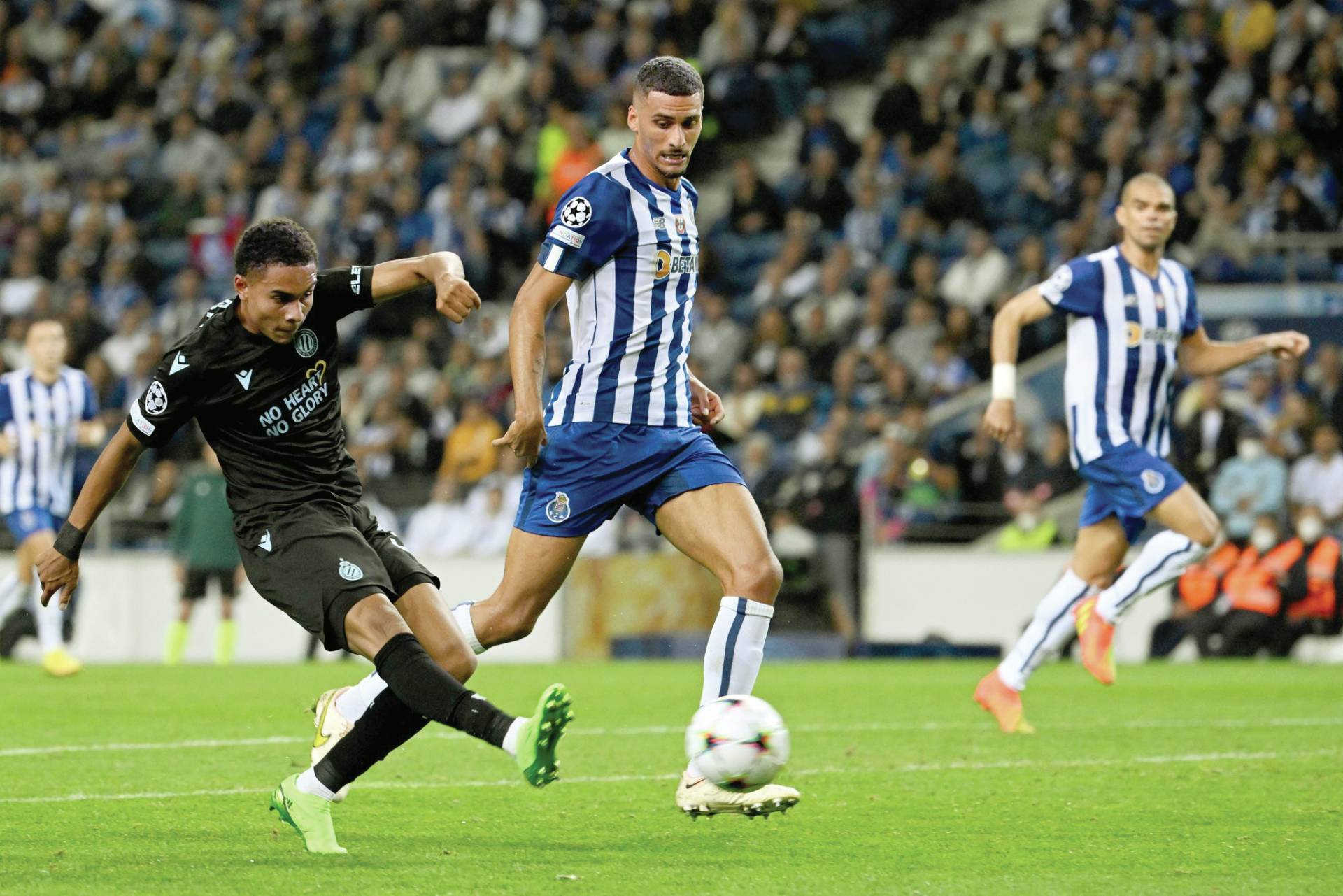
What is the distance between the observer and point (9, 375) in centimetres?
1259

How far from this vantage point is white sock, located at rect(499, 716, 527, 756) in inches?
173

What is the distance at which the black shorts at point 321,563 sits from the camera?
4.92 metres

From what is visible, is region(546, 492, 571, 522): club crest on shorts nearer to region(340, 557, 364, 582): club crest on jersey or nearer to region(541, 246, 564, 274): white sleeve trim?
region(541, 246, 564, 274): white sleeve trim

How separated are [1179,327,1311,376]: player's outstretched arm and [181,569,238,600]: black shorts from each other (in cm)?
908

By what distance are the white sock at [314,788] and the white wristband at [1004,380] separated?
419 centimetres

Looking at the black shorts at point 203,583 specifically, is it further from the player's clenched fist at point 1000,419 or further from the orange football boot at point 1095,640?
the player's clenched fist at point 1000,419

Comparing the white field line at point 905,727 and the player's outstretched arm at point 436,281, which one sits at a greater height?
the player's outstretched arm at point 436,281

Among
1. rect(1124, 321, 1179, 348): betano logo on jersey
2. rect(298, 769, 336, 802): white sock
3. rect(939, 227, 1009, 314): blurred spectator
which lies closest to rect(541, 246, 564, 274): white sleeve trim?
rect(298, 769, 336, 802): white sock

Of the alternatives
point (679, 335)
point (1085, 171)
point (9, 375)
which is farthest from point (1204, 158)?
point (679, 335)

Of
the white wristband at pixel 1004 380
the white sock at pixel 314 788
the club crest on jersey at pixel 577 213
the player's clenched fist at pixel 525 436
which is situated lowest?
the white sock at pixel 314 788

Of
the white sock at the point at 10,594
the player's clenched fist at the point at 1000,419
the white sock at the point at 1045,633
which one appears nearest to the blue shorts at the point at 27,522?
the white sock at the point at 10,594

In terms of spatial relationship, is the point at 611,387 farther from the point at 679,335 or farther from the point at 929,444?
the point at 929,444

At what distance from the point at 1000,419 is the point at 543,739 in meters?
4.11

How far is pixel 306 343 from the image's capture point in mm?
5285
